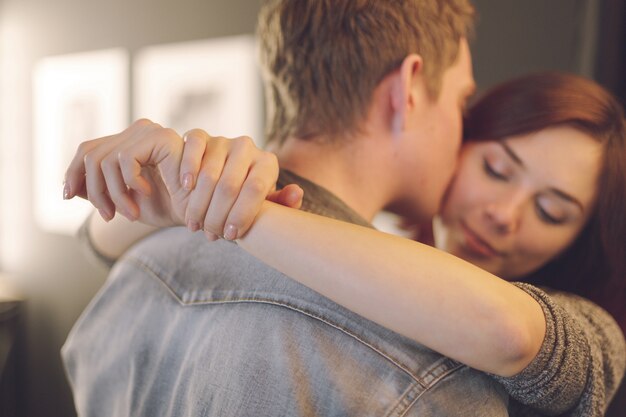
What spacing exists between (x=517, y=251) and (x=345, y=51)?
25.8 inches

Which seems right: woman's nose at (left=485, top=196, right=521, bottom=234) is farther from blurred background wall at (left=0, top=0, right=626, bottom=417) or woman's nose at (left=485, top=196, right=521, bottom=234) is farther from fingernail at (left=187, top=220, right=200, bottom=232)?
blurred background wall at (left=0, top=0, right=626, bottom=417)

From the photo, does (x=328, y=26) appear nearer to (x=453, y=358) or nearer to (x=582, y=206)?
(x=453, y=358)

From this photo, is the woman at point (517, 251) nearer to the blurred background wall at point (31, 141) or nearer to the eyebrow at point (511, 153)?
the eyebrow at point (511, 153)

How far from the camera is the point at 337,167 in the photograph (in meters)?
0.88

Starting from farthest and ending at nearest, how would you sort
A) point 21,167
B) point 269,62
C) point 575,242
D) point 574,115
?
point 21,167, point 575,242, point 574,115, point 269,62

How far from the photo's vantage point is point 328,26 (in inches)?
35.8

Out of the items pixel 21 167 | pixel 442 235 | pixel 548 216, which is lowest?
pixel 21 167

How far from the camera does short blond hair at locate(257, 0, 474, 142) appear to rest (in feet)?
2.92

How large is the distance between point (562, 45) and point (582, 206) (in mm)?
660

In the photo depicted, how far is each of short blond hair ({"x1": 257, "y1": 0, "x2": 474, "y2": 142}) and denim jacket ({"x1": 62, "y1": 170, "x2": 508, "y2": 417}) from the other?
0.17m

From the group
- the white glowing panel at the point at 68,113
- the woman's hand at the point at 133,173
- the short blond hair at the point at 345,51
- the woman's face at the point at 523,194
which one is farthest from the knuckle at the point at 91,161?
the white glowing panel at the point at 68,113

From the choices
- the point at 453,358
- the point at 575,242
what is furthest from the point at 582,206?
the point at 453,358

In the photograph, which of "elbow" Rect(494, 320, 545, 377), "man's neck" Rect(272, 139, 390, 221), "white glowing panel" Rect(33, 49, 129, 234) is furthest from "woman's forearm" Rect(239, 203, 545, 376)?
"white glowing panel" Rect(33, 49, 129, 234)

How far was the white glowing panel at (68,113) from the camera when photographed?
288 centimetres
